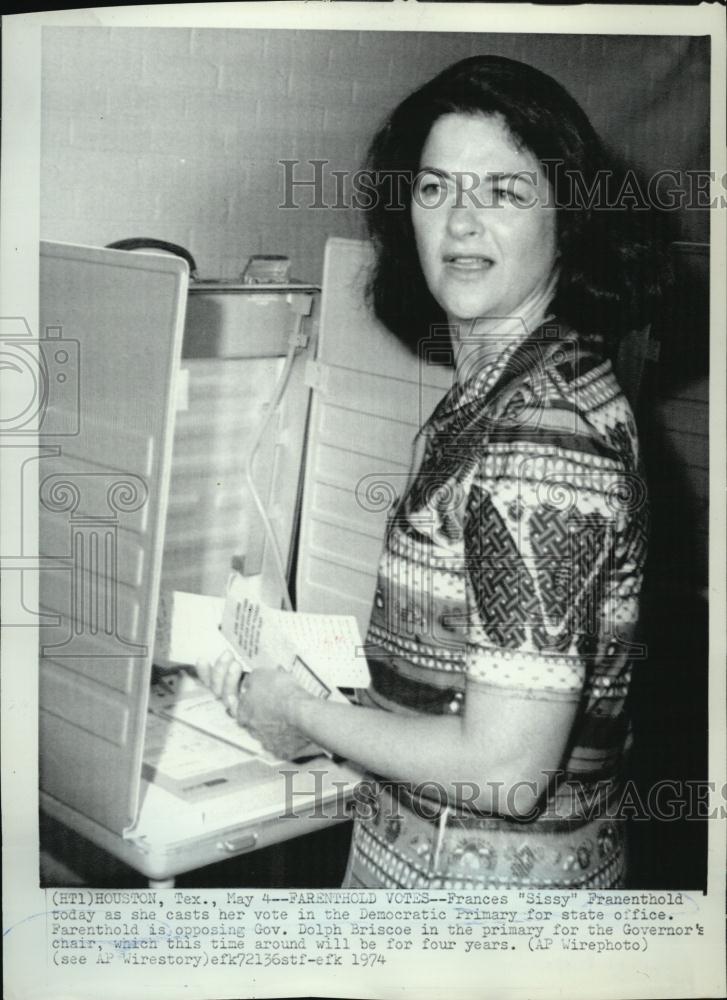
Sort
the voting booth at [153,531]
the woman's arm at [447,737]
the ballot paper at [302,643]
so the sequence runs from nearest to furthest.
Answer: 1. the woman's arm at [447,737]
2. the voting booth at [153,531]
3. the ballot paper at [302,643]

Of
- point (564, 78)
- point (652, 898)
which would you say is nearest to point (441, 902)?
point (652, 898)

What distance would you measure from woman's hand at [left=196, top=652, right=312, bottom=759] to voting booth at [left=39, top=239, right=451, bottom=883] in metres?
0.02

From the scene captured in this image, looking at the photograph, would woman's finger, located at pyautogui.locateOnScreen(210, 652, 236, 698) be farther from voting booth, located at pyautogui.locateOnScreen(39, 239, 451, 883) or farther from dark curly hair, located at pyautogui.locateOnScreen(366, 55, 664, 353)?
dark curly hair, located at pyautogui.locateOnScreen(366, 55, 664, 353)

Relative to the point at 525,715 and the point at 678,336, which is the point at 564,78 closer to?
the point at 678,336

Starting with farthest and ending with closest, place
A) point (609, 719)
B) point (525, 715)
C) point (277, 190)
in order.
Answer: point (277, 190), point (609, 719), point (525, 715)

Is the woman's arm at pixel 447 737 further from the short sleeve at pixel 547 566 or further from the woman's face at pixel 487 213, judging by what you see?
the woman's face at pixel 487 213

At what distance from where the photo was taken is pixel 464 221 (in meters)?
1.32

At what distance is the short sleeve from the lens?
1.16 m

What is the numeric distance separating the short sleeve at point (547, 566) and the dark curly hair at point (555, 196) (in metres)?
0.22

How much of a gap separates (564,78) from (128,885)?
1.25 m

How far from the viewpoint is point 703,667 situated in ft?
4.64

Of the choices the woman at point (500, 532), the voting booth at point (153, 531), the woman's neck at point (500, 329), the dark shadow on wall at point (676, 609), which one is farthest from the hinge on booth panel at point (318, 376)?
the dark shadow on wall at point (676, 609)

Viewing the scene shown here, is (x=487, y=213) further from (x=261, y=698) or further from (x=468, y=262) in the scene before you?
(x=261, y=698)

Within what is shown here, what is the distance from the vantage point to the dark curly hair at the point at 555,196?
131 centimetres
